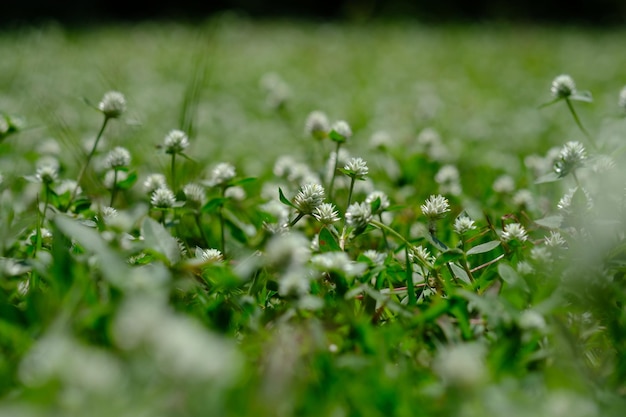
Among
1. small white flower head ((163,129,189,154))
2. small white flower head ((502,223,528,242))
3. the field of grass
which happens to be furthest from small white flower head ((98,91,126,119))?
small white flower head ((502,223,528,242))

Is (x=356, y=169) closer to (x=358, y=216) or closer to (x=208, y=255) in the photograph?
(x=358, y=216)

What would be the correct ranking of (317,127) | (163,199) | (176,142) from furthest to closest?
(317,127), (176,142), (163,199)

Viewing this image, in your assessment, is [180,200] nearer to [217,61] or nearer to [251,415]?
[251,415]

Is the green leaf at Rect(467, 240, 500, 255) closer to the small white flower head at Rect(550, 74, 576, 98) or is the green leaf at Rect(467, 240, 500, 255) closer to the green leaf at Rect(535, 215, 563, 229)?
the green leaf at Rect(535, 215, 563, 229)

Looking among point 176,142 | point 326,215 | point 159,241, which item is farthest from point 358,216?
point 176,142

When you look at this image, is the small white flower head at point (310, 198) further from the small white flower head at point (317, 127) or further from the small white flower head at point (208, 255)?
the small white flower head at point (317, 127)

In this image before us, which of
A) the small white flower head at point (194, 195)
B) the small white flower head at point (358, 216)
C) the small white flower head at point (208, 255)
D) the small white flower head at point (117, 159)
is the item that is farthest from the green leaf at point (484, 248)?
the small white flower head at point (117, 159)
